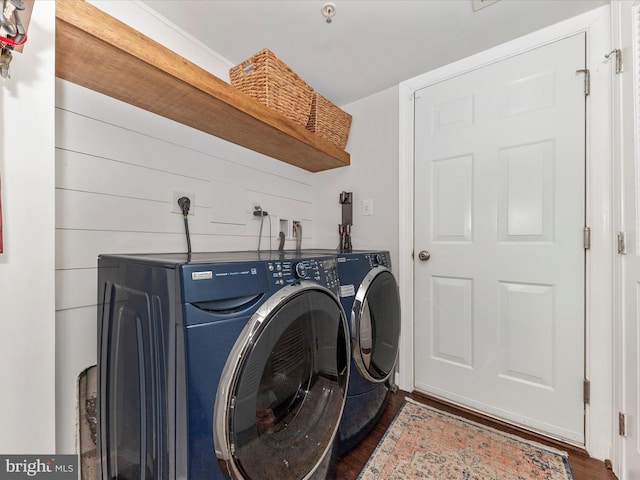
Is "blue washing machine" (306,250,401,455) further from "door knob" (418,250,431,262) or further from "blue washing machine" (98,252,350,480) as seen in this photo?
"door knob" (418,250,431,262)

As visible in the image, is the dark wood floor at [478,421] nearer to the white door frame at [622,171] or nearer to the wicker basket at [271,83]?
the white door frame at [622,171]

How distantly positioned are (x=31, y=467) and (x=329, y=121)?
198 centimetres

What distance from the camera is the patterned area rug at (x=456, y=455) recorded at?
1229 mm

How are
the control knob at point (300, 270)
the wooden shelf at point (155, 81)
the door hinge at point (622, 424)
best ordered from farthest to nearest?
the door hinge at point (622, 424) < the control knob at point (300, 270) < the wooden shelf at point (155, 81)

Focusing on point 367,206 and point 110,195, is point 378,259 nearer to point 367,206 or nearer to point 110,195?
point 367,206

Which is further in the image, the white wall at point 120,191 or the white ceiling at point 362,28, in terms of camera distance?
the white ceiling at point 362,28

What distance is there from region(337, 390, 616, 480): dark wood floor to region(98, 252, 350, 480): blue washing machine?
0.20 metres

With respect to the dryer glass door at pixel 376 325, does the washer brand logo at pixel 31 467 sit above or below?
below

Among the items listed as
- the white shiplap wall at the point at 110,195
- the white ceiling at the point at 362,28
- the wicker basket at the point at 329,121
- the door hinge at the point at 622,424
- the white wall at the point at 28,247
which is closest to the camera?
the white wall at the point at 28,247

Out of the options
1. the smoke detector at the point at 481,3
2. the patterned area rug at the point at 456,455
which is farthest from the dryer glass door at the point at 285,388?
the smoke detector at the point at 481,3

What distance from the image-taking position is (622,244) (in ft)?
4.03

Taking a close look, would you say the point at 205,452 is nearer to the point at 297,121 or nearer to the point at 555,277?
the point at 297,121

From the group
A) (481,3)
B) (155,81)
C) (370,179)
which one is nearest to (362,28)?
(481,3)

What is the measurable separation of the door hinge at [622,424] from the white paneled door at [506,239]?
0.16 meters
